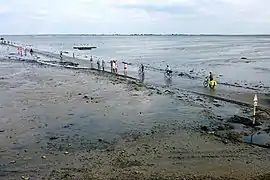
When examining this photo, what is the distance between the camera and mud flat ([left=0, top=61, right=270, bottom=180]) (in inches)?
532

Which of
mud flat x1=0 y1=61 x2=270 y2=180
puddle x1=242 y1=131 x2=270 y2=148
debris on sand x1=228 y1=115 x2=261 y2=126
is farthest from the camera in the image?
debris on sand x1=228 y1=115 x2=261 y2=126

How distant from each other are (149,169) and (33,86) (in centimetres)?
2592

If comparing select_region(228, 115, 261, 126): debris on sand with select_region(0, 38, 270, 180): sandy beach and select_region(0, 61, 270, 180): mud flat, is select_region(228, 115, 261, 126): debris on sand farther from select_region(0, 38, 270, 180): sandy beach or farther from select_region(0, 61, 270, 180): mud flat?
select_region(0, 61, 270, 180): mud flat

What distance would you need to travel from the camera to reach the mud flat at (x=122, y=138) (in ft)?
44.4

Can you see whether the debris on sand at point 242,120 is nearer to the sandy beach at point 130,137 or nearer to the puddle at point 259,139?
the sandy beach at point 130,137

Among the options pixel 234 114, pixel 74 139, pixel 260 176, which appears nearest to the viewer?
pixel 260 176

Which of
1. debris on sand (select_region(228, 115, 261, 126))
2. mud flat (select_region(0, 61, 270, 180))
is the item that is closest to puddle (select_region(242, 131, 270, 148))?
mud flat (select_region(0, 61, 270, 180))

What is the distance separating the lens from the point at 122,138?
59.0 ft

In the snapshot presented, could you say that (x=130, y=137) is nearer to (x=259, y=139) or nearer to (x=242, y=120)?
(x=259, y=139)

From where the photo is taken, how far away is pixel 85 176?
42.4 feet

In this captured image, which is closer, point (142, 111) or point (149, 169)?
point (149, 169)

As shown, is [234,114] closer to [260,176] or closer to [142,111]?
[142,111]

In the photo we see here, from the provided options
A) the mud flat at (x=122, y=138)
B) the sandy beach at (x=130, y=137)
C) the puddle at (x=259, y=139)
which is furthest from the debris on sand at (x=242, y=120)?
the puddle at (x=259, y=139)

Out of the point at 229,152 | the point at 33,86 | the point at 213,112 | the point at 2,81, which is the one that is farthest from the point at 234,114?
the point at 2,81
